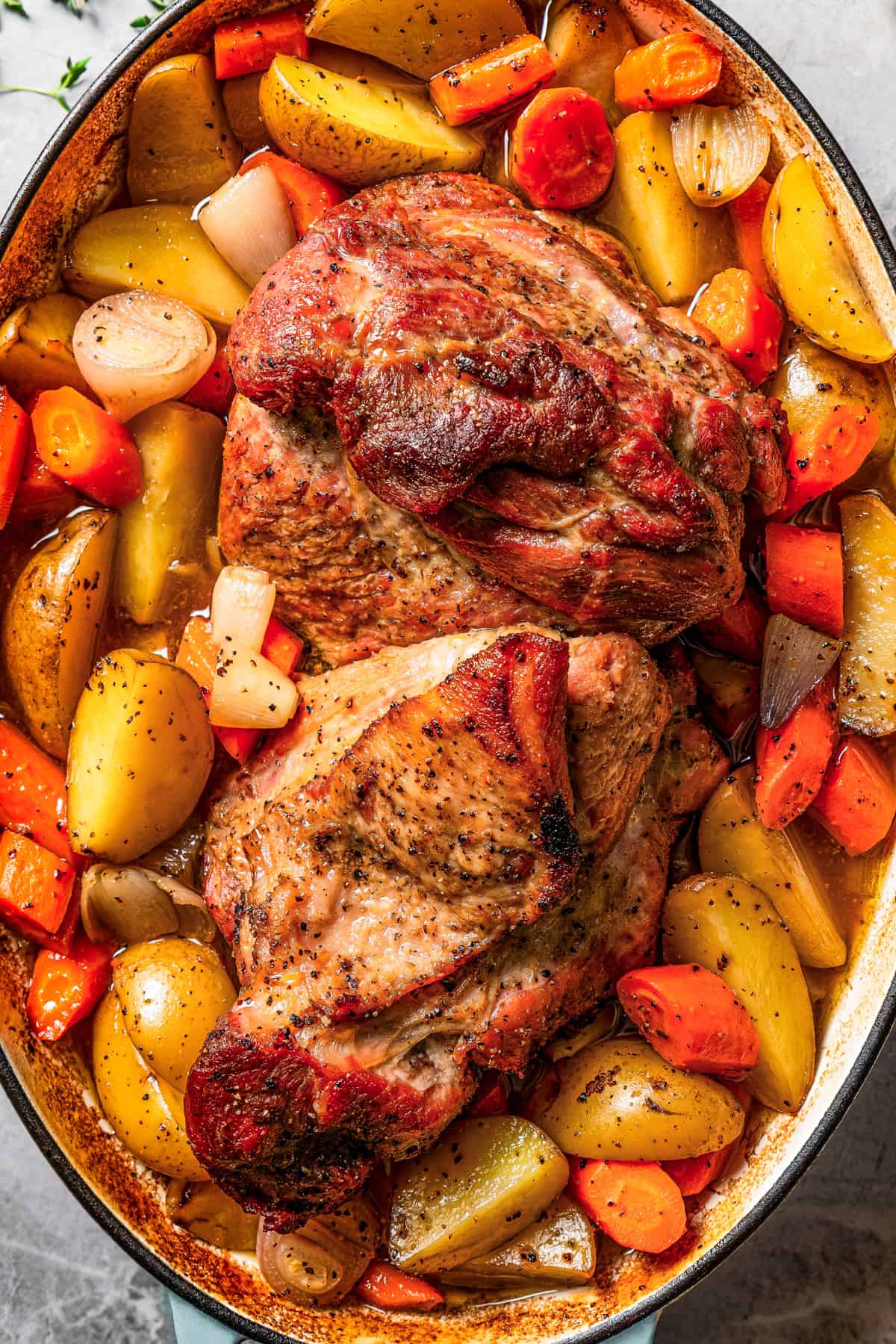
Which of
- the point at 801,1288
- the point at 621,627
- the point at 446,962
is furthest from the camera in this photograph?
the point at 801,1288

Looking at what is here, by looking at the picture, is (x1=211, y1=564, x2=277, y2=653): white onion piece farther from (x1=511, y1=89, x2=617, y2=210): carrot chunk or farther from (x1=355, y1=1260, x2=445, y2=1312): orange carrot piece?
(x1=355, y1=1260, x2=445, y2=1312): orange carrot piece

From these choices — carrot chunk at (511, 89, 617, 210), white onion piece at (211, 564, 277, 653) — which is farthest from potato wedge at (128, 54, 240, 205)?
white onion piece at (211, 564, 277, 653)

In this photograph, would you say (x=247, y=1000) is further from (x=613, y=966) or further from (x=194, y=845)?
(x=613, y=966)

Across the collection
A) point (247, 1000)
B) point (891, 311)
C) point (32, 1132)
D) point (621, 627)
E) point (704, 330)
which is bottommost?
point (32, 1132)

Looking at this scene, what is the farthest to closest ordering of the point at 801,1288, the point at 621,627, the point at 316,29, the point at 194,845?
the point at 801,1288 < the point at 194,845 < the point at 316,29 < the point at 621,627

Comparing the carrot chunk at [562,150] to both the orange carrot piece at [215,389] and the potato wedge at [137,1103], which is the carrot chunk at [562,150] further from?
the potato wedge at [137,1103]

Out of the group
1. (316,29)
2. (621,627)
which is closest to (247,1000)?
(621,627)

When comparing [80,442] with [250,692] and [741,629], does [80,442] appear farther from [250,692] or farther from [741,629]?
[741,629]
